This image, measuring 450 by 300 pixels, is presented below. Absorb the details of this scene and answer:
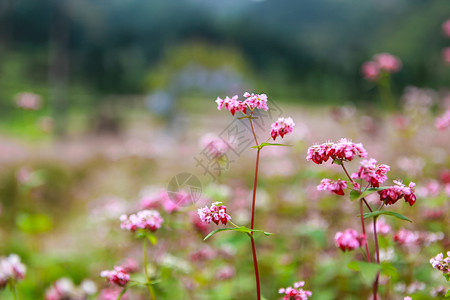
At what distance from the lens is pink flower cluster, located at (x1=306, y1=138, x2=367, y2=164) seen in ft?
3.76

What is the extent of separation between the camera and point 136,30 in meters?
25.2

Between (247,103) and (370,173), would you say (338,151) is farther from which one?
(247,103)

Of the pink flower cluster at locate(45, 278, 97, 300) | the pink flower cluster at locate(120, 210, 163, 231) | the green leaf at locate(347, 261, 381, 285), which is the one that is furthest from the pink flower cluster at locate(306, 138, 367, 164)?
the pink flower cluster at locate(45, 278, 97, 300)

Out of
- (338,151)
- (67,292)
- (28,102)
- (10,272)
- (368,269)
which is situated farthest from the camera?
(28,102)

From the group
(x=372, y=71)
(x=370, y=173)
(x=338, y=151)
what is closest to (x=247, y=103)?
(x=338, y=151)

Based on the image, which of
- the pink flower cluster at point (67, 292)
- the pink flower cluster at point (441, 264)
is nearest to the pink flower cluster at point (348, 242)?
the pink flower cluster at point (441, 264)

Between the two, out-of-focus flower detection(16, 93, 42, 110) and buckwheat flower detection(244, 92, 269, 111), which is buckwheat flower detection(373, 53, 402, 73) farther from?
out-of-focus flower detection(16, 93, 42, 110)

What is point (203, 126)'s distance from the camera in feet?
64.7

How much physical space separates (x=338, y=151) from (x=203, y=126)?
18669 millimetres

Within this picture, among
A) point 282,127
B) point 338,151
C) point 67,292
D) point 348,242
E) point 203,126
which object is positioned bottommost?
point 67,292

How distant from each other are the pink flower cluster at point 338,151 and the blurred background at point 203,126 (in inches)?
5.6

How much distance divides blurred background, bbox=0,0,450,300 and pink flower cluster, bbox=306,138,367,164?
5.6 inches

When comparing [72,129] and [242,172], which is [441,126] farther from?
[72,129]

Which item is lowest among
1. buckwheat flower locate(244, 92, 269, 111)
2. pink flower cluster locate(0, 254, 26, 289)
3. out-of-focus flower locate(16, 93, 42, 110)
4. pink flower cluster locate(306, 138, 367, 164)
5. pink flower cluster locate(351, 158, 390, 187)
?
pink flower cluster locate(0, 254, 26, 289)
